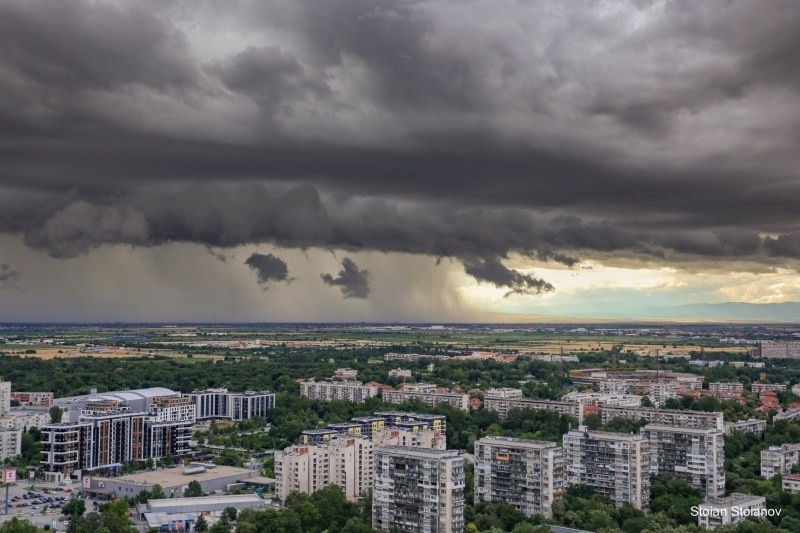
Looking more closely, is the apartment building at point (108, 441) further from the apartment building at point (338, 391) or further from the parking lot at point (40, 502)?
the apartment building at point (338, 391)

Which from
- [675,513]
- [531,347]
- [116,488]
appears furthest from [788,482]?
[531,347]

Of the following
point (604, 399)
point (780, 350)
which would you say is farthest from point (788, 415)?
point (780, 350)

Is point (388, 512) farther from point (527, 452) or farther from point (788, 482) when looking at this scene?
point (788, 482)

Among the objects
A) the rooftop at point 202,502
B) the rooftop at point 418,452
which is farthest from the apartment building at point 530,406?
the rooftop at point 418,452

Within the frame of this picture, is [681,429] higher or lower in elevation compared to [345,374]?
higher

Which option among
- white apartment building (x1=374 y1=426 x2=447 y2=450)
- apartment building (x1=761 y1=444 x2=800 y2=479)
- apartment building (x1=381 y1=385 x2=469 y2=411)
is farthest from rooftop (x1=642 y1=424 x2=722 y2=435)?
apartment building (x1=381 y1=385 x2=469 y2=411)

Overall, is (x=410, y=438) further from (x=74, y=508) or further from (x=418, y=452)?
(x=74, y=508)

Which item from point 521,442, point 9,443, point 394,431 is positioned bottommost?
point 9,443
